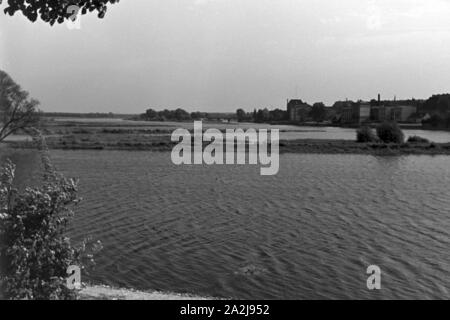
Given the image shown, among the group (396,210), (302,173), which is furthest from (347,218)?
(302,173)

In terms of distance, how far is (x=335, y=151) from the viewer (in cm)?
4681

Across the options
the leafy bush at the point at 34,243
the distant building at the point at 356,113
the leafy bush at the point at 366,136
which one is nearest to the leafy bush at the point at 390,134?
the leafy bush at the point at 366,136

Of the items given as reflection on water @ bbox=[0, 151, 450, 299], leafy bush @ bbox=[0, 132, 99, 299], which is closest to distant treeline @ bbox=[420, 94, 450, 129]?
reflection on water @ bbox=[0, 151, 450, 299]

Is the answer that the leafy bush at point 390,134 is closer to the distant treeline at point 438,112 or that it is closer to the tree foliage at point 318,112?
the distant treeline at point 438,112

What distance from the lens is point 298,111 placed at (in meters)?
139

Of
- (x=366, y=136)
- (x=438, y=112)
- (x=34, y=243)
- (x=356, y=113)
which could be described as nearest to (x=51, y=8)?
(x=34, y=243)

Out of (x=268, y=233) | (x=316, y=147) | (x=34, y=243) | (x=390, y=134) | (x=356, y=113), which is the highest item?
(x=356, y=113)

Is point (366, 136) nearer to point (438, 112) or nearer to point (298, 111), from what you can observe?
point (438, 112)

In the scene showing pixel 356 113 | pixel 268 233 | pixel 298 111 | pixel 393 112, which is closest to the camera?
pixel 268 233

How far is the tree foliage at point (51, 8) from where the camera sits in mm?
4926

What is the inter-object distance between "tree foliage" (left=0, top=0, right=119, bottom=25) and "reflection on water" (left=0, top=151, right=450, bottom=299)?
614cm

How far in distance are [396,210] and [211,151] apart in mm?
29802

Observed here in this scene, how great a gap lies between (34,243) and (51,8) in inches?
113

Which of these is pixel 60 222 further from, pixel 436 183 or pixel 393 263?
pixel 436 183
